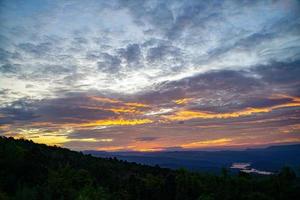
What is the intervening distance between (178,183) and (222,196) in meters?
22.3

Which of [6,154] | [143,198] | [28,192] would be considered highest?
[6,154]

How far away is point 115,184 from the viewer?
117562mm

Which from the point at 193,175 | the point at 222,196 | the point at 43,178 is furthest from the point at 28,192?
the point at 193,175

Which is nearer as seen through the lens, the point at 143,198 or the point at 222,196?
the point at 222,196

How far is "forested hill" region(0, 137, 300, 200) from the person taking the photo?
8469 centimetres

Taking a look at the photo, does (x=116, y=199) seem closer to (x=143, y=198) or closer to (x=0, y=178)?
(x=143, y=198)

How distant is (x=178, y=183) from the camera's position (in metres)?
113

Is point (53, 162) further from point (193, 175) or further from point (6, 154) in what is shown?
point (193, 175)

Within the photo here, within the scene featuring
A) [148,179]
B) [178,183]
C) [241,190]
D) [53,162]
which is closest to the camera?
[241,190]

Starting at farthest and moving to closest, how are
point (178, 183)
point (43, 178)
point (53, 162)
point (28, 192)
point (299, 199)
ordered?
1. point (53, 162)
2. point (178, 183)
3. point (43, 178)
4. point (299, 199)
5. point (28, 192)

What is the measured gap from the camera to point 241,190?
9281cm

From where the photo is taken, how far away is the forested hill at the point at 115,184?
84688 millimetres

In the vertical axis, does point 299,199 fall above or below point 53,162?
below

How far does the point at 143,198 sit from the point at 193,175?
59.4 feet
